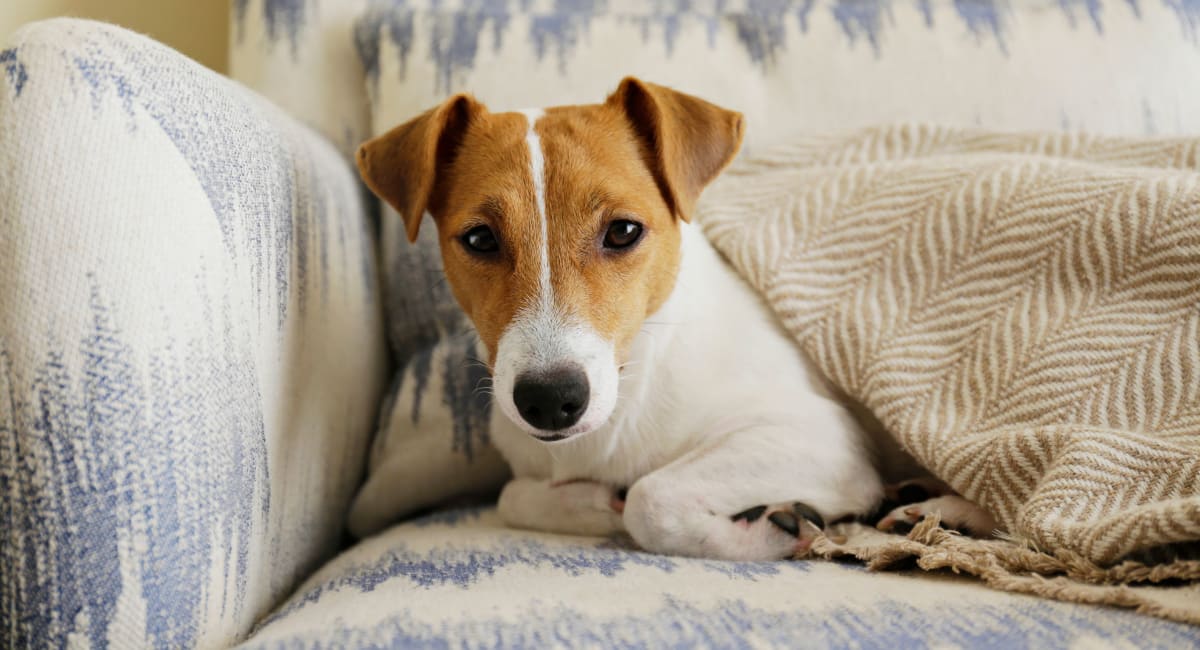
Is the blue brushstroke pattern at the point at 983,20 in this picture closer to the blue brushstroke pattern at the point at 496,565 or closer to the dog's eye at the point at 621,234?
the dog's eye at the point at 621,234

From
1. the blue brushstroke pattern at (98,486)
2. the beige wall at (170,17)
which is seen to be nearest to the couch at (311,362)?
the blue brushstroke pattern at (98,486)

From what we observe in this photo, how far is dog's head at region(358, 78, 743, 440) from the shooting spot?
3.69 ft

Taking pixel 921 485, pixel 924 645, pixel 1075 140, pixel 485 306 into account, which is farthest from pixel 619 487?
pixel 1075 140

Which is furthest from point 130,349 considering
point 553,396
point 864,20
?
point 864,20

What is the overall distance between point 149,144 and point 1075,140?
1459 millimetres

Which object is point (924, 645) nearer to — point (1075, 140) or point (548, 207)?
point (548, 207)

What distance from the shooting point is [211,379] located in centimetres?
97

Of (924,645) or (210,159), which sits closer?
(924,645)

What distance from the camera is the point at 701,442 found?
53.2 inches

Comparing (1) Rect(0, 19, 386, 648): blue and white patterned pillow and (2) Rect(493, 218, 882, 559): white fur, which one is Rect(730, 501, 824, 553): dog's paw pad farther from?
(1) Rect(0, 19, 386, 648): blue and white patterned pillow

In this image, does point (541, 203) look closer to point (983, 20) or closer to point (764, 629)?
point (764, 629)

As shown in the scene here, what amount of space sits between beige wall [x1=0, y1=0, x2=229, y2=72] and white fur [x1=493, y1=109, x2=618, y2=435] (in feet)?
4.76

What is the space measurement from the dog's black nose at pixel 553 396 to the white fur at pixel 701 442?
45 mm

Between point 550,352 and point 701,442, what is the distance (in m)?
0.36
